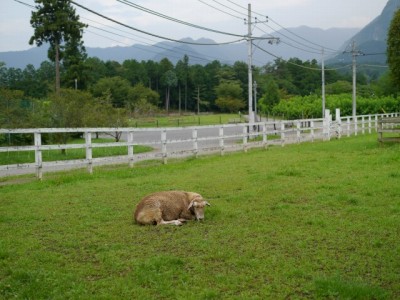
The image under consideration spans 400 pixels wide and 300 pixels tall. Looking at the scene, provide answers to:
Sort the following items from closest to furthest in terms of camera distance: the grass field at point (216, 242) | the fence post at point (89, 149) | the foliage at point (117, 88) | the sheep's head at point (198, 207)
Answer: the grass field at point (216, 242) → the sheep's head at point (198, 207) → the fence post at point (89, 149) → the foliage at point (117, 88)

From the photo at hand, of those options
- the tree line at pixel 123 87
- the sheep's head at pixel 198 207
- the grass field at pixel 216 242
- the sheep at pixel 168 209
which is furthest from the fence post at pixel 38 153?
the sheep's head at pixel 198 207

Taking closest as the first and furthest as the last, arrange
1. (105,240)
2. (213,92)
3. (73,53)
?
(105,240) < (73,53) < (213,92)

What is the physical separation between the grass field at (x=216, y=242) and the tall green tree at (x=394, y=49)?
20526 millimetres

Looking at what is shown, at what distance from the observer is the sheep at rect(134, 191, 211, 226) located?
707 centimetres

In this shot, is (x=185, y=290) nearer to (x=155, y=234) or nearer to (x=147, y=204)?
(x=155, y=234)

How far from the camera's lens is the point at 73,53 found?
54750 mm

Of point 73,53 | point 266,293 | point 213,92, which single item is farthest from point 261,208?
point 213,92

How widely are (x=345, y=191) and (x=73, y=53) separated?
165 ft

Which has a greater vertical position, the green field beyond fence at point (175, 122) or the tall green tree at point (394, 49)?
the tall green tree at point (394, 49)

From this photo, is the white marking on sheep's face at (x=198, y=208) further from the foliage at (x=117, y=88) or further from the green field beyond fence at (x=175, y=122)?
the foliage at (x=117, y=88)

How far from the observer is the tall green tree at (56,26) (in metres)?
45.5

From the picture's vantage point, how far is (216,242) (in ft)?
19.7

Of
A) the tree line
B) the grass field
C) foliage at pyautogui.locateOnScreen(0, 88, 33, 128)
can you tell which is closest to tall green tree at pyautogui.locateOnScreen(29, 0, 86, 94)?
the tree line

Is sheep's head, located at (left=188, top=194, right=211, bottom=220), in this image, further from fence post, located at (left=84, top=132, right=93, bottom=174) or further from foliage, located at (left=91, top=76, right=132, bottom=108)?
foliage, located at (left=91, top=76, right=132, bottom=108)
